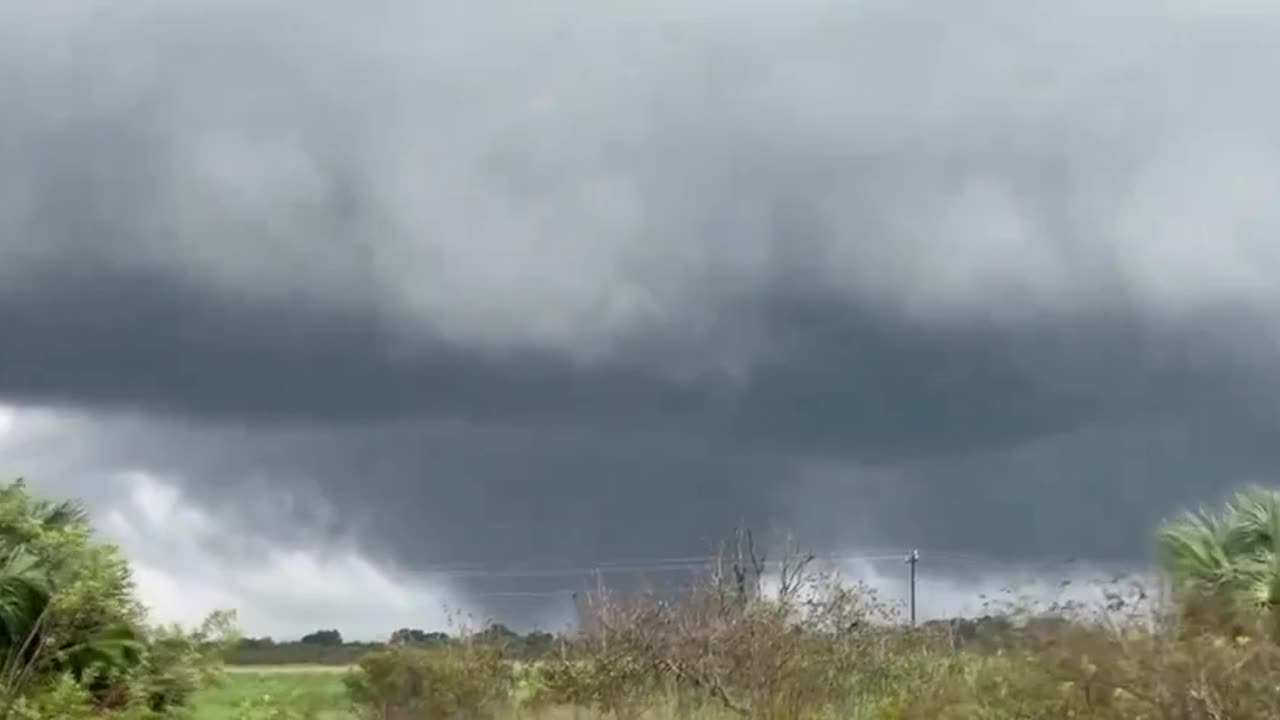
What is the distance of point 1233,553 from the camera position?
98.2 ft

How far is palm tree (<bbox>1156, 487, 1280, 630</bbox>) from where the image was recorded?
28.3 m

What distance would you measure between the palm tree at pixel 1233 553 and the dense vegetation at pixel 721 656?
0.03 meters

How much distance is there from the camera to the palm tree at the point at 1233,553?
28.3 meters

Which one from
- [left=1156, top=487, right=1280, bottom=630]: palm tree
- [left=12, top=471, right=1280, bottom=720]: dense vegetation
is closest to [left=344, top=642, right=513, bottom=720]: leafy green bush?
[left=12, top=471, right=1280, bottom=720]: dense vegetation

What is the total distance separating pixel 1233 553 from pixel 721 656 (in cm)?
872

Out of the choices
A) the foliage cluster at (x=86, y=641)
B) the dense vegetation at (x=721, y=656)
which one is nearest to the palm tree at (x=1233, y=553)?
the dense vegetation at (x=721, y=656)

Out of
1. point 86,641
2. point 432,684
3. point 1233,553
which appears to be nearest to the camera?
point 86,641

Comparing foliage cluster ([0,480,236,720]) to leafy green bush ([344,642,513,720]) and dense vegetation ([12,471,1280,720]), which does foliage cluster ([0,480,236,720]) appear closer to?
dense vegetation ([12,471,1280,720])

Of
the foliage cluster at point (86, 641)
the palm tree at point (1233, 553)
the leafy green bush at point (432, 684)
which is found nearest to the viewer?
the foliage cluster at point (86, 641)

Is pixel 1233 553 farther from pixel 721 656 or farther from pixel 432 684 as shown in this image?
pixel 432 684

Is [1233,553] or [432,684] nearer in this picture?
[1233,553]

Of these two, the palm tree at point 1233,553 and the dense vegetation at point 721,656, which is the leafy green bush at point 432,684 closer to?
the dense vegetation at point 721,656

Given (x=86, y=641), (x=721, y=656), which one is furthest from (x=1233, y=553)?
(x=86, y=641)

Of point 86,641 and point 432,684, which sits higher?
point 432,684
